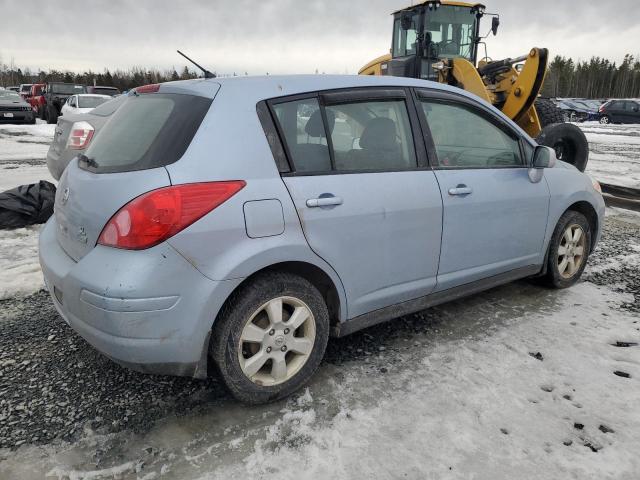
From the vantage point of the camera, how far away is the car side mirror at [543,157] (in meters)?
3.76

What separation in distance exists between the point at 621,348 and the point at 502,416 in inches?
49.3

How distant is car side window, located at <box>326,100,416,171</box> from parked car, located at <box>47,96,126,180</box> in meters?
4.06

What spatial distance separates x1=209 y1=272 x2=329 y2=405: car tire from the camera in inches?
97.4

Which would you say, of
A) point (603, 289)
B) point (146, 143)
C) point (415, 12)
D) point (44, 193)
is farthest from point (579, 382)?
point (415, 12)

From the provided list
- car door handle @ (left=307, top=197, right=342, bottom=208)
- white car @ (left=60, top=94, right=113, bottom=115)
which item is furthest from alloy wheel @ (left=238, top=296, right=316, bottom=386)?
white car @ (left=60, top=94, right=113, bottom=115)

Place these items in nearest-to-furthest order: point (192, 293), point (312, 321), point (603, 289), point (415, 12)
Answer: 1. point (192, 293)
2. point (312, 321)
3. point (603, 289)
4. point (415, 12)

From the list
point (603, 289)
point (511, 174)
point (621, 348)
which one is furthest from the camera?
point (603, 289)

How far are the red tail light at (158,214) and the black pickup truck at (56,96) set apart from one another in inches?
933

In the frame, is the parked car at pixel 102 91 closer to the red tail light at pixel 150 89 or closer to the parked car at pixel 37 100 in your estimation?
the parked car at pixel 37 100

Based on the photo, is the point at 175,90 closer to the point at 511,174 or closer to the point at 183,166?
the point at 183,166

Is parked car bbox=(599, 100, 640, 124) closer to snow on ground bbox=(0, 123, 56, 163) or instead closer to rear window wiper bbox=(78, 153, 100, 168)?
snow on ground bbox=(0, 123, 56, 163)

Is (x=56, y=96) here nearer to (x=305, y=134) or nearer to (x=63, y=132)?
(x=63, y=132)

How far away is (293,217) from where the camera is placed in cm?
256

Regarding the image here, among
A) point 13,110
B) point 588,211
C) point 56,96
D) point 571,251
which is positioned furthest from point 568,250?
point 56,96
